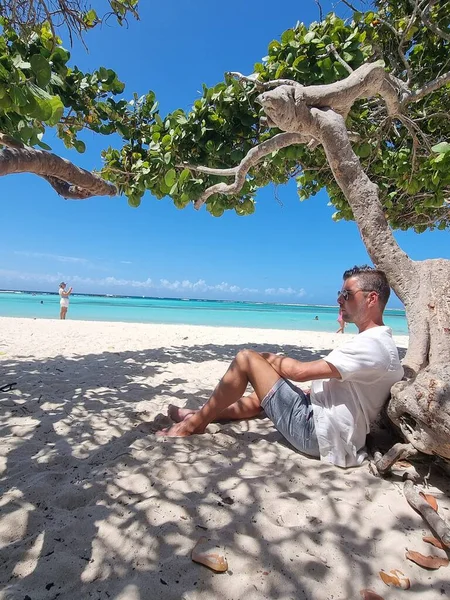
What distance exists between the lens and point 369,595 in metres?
1.18

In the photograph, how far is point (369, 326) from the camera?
2.26 metres

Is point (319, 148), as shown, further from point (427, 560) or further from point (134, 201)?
point (427, 560)

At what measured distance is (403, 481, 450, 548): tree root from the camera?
4.60 feet

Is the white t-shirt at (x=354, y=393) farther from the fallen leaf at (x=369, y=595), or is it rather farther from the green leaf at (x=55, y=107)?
the green leaf at (x=55, y=107)

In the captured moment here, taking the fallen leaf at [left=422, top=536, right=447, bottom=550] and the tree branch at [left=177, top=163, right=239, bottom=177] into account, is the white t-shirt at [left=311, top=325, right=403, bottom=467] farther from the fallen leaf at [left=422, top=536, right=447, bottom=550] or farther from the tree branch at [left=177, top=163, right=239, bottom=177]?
the tree branch at [left=177, top=163, right=239, bottom=177]

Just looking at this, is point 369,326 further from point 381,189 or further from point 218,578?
point 381,189

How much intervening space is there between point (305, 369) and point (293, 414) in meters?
0.39

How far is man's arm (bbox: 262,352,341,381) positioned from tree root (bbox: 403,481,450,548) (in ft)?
2.23

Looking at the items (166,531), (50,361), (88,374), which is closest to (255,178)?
(88,374)

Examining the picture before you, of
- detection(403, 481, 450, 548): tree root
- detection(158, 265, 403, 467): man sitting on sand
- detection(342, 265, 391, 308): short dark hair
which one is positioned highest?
A: detection(342, 265, 391, 308): short dark hair

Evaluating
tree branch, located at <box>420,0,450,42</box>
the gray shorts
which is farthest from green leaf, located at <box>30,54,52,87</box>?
tree branch, located at <box>420,0,450,42</box>

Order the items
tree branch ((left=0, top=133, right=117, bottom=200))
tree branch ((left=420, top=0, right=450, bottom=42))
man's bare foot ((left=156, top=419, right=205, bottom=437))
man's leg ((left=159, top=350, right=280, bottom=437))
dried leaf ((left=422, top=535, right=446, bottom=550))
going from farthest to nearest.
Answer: tree branch ((left=420, top=0, right=450, bottom=42)), tree branch ((left=0, top=133, right=117, bottom=200)), man's bare foot ((left=156, top=419, right=205, bottom=437)), man's leg ((left=159, top=350, right=280, bottom=437)), dried leaf ((left=422, top=535, right=446, bottom=550))

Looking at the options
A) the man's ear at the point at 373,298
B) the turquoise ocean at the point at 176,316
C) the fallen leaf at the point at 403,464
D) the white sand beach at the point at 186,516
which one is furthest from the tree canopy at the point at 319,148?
the turquoise ocean at the point at 176,316

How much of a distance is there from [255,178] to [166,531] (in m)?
5.20
